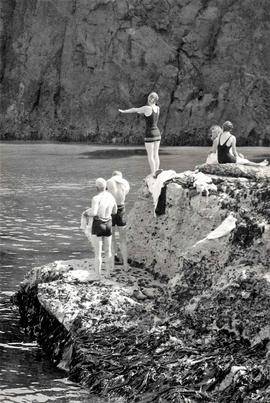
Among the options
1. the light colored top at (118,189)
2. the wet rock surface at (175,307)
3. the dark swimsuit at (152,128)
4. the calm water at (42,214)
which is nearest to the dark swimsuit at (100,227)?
the light colored top at (118,189)

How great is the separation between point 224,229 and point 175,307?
179 cm

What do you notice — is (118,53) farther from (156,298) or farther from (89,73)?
(156,298)

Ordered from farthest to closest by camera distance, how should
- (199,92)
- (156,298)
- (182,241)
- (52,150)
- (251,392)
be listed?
(199,92) → (52,150) → (182,241) → (156,298) → (251,392)

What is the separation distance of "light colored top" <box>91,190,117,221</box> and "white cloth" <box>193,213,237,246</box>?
2.36 m

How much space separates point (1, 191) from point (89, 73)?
36.3 metres

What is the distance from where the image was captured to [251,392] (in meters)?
11.7

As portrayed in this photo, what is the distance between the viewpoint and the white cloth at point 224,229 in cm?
1489

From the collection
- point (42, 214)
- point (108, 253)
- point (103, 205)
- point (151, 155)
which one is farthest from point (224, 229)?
point (42, 214)

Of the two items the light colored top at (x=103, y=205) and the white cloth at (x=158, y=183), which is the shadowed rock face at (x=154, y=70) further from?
the light colored top at (x=103, y=205)

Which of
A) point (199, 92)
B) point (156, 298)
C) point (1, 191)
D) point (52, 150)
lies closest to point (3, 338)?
point (156, 298)

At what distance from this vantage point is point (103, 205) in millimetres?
16406

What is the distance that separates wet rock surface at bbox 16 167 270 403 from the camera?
12.4m

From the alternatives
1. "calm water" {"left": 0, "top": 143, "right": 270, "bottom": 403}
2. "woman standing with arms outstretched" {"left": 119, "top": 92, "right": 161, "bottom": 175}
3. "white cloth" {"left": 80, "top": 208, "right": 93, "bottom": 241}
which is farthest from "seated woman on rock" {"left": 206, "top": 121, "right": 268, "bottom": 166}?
"calm water" {"left": 0, "top": 143, "right": 270, "bottom": 403}

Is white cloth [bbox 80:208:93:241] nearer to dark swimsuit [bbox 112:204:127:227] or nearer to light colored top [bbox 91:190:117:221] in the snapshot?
light colored top [bbox 91:190:117:221]
